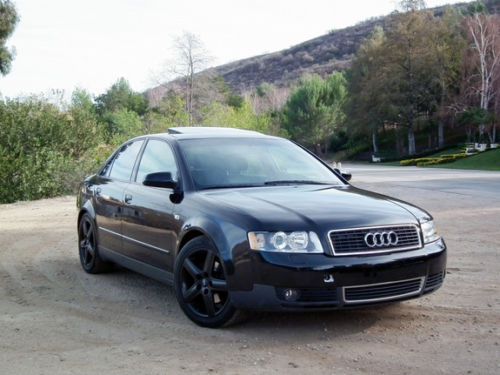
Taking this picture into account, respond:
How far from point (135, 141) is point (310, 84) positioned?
224 ft

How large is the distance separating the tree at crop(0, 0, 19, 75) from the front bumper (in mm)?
28953

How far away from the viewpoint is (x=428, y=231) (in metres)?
4.93

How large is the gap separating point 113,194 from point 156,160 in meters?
0.74

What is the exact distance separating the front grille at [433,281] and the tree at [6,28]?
2915 cm

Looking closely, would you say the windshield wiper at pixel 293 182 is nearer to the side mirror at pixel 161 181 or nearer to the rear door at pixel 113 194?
the side mirror at pixel 161 181

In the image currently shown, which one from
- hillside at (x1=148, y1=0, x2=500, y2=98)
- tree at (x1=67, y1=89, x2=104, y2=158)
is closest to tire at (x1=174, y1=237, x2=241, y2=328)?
tree at (x1=67, y1=89, x2=104, y2=158)

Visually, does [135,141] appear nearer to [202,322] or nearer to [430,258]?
[202,322]

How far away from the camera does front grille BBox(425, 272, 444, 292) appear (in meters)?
4.79

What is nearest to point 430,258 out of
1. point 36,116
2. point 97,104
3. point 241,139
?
point 241,139

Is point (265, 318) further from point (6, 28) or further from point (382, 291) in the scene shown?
point (6, 28)

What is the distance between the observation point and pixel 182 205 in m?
5.16

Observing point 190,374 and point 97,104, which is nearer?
point 190,374

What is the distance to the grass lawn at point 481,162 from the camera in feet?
116

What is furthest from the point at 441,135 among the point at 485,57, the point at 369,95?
the point at 485,57
